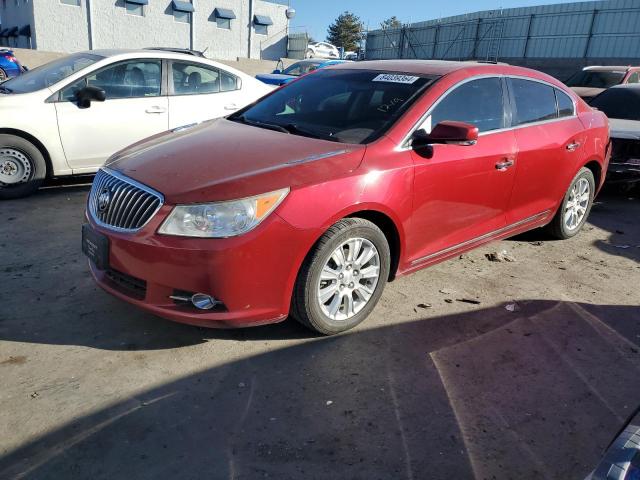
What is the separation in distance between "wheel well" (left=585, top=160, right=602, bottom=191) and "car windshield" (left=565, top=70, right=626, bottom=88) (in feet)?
25.3

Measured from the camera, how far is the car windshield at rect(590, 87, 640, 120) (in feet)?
25.8

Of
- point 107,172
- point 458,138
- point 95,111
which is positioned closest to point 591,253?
point 458,138

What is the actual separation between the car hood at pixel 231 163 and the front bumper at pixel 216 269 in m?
0.21

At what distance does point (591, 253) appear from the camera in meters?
5.23

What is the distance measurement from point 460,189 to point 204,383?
218cm

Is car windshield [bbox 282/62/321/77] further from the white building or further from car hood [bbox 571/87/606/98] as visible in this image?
the white building

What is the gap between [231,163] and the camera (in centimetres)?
319

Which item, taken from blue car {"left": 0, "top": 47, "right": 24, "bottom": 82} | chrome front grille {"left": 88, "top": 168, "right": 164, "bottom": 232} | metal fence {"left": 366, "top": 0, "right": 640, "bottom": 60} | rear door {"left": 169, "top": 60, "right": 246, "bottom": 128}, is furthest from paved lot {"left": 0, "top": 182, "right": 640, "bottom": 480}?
metal fence {"left": 366, "top": 0, "right": 640, "bottom": 60}

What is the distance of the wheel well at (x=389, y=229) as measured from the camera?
337cm

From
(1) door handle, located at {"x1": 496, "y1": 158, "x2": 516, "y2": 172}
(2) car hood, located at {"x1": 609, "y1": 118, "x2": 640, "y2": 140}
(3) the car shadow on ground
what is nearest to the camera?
(3) the car shadow on ground

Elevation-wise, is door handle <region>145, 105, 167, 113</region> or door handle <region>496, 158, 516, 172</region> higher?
door handle <region>145, 105, 167, 113</region>

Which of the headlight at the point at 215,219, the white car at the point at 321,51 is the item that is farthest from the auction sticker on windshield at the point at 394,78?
the white car at the point at 321,51

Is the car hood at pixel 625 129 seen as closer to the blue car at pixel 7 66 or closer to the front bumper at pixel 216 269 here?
the front bumper at pixel 216 269

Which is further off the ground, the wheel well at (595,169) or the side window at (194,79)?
the side window at (194,79)
